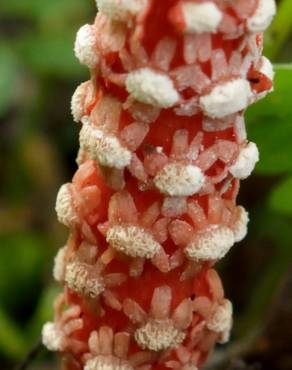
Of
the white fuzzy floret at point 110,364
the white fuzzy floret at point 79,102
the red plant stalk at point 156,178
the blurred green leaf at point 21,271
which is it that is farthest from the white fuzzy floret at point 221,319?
the blurred green leaf at point 21,271

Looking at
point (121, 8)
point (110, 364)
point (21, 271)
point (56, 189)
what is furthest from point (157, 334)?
point (56, 189)

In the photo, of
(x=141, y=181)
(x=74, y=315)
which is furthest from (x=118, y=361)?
(x=141, y=181)

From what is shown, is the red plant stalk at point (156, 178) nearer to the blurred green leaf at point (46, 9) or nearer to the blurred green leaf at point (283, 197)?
the blurred green leaf at point (283, 197)

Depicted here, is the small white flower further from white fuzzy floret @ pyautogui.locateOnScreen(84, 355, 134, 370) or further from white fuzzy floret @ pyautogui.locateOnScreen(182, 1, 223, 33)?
white fuzzy floret @ pyautogui.locateOnScreen(84, 355, 134, 370)

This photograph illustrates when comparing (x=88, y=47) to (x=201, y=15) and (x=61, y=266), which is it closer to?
(x=201, y=15)

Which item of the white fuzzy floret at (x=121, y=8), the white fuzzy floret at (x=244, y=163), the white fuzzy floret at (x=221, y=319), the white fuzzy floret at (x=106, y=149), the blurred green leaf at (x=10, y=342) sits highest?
the white fuzzy floret at (x=121, y=8)

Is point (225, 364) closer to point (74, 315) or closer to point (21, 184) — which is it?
point (74, 315)
